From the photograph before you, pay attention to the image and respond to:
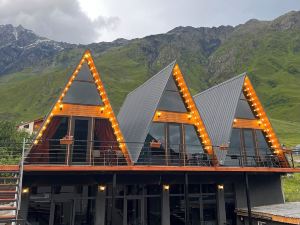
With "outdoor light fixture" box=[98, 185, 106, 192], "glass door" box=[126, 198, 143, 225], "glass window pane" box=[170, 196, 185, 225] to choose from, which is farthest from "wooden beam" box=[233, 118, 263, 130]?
"outdoor light fixture" box=[98, 185, 106, 192]

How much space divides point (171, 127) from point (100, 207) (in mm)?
6172

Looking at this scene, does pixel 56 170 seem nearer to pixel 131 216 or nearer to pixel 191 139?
pixel 131 216

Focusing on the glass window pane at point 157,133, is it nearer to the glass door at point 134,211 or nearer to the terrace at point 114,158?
the terrace at point 114,158

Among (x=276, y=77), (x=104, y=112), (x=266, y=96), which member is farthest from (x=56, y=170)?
(x=276, y=77)

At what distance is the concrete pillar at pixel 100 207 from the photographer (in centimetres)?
1768

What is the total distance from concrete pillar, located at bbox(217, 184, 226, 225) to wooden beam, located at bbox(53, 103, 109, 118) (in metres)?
8.87

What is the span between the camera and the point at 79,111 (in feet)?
58.0

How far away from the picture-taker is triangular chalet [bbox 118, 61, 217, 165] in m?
18.8

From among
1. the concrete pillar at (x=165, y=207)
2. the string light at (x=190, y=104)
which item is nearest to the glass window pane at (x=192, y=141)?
the string light at (x=190, y=104)

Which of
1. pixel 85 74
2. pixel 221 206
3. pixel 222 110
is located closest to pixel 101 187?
pixel 85 74

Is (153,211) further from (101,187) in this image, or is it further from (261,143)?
(261,143)

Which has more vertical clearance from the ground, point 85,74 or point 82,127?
point 85,74

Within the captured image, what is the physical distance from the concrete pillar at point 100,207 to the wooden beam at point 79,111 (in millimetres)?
4027

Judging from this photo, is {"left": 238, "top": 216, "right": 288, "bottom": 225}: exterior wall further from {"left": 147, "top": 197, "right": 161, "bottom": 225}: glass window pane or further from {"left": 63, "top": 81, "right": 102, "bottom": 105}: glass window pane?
{"left": 63, "top": 81, "right": 102, "bottom": 105}: glass window pane
